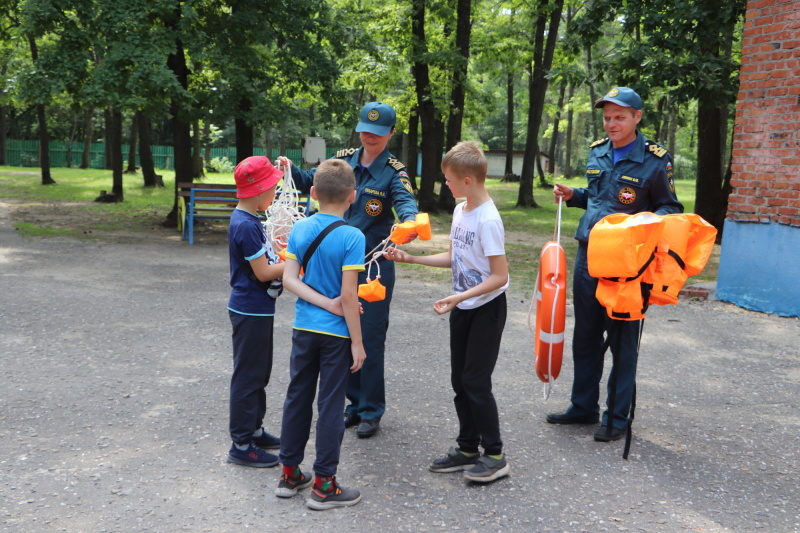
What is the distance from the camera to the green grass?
12.0 m

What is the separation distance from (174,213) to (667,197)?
12282 millimetres

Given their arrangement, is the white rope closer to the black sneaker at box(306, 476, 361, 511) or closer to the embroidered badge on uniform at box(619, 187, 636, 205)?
the black sneaker at box(306, 476, 361, 511)

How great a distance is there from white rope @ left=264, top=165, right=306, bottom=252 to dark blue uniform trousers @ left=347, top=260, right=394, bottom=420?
558 mm

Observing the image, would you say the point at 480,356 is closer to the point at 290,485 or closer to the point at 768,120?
the point at 290,485

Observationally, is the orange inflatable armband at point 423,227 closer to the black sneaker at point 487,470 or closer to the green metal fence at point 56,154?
the black sneaker at point 487,470

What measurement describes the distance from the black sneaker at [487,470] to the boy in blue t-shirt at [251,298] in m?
1.05

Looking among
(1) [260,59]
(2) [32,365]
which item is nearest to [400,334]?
(2) [32,365]

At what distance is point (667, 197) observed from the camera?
4352mm

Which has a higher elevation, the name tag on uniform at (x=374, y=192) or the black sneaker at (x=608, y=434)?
the name tag on uniform at (x=374, y=192)

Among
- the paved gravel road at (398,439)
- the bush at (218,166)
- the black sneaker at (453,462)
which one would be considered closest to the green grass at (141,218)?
the paved gravel road at (398,439)

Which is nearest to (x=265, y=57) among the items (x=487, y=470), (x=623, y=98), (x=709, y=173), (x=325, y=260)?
(x=709, y=173)

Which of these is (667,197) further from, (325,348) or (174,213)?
(174,213)

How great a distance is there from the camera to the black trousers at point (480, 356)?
3.75 metres

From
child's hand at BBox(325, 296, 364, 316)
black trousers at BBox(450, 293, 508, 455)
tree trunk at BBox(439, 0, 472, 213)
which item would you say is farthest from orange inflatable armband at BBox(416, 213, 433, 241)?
tree trunk at BBox(439, 0, 472, 213)
